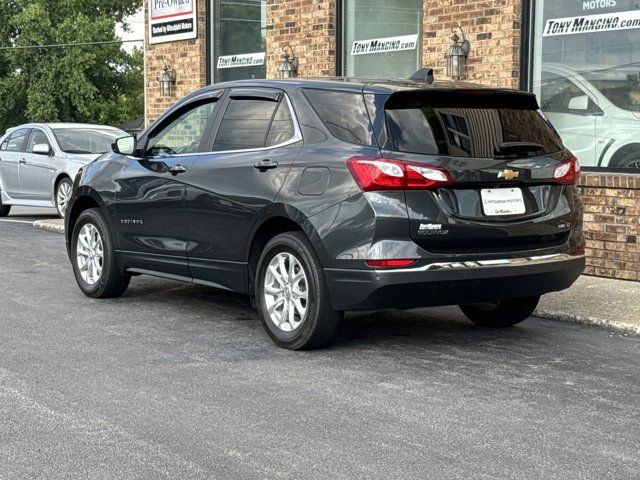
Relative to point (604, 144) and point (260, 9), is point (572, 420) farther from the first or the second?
point (260, 9)

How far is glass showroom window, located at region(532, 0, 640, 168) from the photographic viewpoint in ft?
33.8

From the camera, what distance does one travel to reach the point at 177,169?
304 inches

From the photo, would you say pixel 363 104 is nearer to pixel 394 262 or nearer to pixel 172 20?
pixel 394 262

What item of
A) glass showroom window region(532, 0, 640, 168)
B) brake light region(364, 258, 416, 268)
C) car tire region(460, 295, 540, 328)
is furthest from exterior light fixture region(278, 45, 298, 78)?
brake light region(364, 258, 416, 268)

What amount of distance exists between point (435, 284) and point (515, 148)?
1.06 metres

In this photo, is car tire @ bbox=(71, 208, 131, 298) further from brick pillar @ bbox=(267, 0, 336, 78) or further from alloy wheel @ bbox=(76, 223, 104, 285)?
brick pillar @ bbox=(267, 0, 336, 78)

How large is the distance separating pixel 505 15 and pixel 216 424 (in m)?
7.46

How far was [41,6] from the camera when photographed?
2373 inches

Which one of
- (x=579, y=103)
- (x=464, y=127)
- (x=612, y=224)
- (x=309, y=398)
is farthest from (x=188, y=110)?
(x=579, y=103)

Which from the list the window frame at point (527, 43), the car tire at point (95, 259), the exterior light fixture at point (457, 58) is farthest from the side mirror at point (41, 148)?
the window frame at point (527, 43)

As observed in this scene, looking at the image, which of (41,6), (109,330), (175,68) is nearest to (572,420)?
(109,330)

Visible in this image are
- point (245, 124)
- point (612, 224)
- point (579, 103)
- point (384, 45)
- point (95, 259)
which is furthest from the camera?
point (384, 45)

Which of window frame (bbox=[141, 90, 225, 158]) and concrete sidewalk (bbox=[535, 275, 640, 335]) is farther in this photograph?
concrete sidewalk (bbox=[535, 275, 640, 335])

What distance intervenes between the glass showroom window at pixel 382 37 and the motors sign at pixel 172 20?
3512 millimetres
